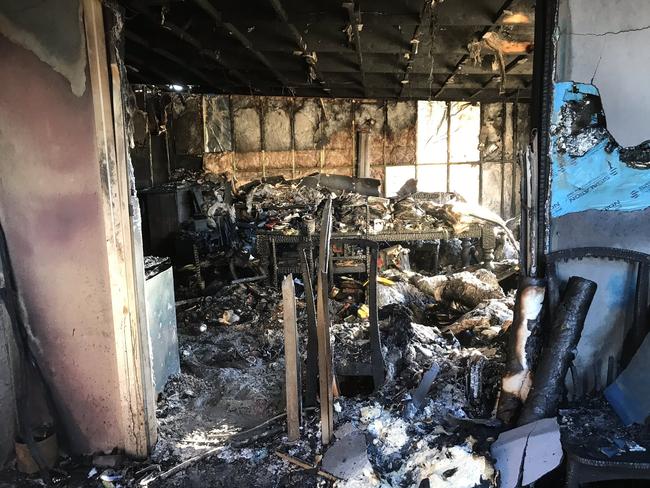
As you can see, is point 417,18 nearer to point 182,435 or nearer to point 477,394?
point 477,394

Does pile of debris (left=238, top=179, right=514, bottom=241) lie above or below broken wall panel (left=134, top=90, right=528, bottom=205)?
below

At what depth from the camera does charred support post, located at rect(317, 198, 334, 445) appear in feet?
9.32

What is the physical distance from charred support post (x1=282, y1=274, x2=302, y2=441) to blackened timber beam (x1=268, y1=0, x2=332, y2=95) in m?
3.07

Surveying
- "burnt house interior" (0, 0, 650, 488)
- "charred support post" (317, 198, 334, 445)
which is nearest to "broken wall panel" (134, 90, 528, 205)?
"burnt house interior" (0, 0, 650, 488)

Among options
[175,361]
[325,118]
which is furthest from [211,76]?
[175,361]

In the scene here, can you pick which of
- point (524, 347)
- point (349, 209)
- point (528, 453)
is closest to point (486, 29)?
point (349, 209)

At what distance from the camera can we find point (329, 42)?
6.11 meters

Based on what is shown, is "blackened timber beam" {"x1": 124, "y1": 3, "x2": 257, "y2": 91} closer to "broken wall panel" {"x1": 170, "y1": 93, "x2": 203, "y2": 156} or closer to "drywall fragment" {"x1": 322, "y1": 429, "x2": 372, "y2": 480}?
"broken wall panel" {"x1": 170, "y1": 93, "x2": 203, "y2": 156}

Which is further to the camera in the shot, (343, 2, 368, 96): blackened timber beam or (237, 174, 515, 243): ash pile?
(237, 174, 515, 243): ash pile

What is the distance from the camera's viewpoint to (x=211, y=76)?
869 centimetres

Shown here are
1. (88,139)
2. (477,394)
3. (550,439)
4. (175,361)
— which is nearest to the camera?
(550,439)

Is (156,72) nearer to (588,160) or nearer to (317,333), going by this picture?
(317,333)

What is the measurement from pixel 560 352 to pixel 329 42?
4.85 m

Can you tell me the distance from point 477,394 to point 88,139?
9.77 feet
